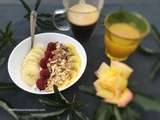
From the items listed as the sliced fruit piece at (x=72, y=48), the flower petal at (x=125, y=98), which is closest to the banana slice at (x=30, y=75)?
the sliced fruit piece at (x=72, y=48)

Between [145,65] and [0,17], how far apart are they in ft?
1.48

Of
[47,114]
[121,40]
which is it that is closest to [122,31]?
[121,40]

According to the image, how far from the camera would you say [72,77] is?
734 millimetres

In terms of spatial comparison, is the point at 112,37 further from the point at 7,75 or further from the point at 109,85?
the point at 7,75

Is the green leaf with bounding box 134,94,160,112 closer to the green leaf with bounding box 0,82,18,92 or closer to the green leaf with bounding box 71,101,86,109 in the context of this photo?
the green leaf with bounding box 71,101,86,109

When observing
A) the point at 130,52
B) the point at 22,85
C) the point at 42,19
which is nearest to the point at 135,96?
the point at 130,52

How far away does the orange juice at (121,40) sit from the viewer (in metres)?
0.73

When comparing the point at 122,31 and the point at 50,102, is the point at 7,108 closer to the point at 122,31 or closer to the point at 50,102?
the point at 50,102

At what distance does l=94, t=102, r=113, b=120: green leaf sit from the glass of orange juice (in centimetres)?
16

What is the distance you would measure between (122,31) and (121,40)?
0.16 feet

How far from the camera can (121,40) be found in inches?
28.7

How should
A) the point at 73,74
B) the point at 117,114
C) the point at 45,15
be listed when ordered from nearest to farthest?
the point at 117,114, the point at 73,74, the point at 45,15

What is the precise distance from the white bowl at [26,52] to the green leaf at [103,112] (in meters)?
0.09

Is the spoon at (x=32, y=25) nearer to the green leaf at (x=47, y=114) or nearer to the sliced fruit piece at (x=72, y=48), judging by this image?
the sliced fruit piece at (x=72, y=48)
